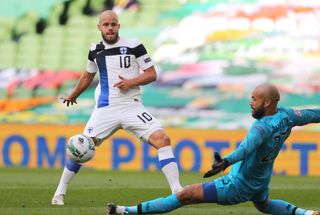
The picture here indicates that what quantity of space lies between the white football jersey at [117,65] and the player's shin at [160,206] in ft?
7.89

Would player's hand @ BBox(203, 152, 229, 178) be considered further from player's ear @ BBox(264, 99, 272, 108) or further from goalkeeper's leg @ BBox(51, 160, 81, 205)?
goalkeeper's leg @ BBox(51, 160, 81, 205)

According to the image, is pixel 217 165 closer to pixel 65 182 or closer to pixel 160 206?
pixel 160 206

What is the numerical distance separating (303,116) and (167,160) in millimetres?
2193

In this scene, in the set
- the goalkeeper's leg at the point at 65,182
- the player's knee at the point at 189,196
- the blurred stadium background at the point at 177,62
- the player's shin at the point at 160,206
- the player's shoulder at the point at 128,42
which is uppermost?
the blurred stadium background at the point at 177,62

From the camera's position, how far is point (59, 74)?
→ 73.2 feet

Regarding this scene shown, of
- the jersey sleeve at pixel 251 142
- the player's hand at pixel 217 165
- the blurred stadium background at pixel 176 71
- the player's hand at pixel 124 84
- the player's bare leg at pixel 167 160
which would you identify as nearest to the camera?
the player's hand at pixel 217 165

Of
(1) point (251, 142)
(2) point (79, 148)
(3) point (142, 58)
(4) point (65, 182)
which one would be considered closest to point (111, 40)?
(3) point (142, 58)

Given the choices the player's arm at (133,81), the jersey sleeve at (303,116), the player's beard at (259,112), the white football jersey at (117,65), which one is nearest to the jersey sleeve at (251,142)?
the player's beard at (259,112)

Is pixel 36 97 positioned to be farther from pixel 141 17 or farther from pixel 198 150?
pixel 198 150

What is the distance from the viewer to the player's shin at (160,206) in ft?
24.7

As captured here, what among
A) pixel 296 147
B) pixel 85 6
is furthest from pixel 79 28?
pixel 296 147

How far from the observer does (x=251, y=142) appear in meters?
7.14

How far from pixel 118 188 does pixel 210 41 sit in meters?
9.47

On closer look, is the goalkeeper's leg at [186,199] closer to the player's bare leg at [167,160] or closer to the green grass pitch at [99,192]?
the green grass pitch at [99,192]
